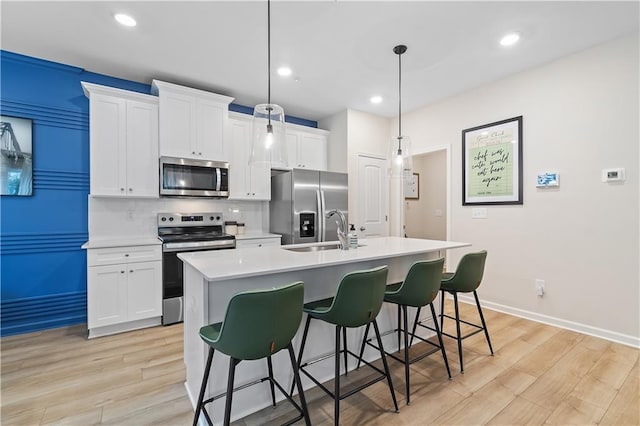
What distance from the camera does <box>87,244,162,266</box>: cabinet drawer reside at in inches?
115

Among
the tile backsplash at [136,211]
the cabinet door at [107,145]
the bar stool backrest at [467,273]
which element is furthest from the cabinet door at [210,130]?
the bar stool backrest at [467,273]

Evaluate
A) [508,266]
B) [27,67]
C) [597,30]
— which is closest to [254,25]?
[27,67]

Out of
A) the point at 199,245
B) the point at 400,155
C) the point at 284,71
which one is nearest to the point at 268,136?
the point at 400,155

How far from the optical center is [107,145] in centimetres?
320

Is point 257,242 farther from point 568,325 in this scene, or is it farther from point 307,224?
point 568,325

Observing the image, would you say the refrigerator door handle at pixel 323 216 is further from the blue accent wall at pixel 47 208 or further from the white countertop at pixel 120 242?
the blue accent wall at pixel 47 208

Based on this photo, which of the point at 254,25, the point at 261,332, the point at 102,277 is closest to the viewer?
the point at 261,332

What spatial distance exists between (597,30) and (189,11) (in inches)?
138

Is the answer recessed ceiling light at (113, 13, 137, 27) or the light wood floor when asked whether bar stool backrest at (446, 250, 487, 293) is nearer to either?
the light wood floor

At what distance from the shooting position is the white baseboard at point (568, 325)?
2758mm

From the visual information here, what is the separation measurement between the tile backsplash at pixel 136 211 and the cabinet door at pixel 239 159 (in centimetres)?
28

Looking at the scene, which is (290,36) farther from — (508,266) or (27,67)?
(508,266)

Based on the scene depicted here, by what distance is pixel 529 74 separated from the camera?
3.39 meters

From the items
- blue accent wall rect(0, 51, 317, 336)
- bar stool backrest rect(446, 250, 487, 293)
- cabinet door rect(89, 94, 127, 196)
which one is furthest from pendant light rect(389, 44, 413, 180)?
blue accent wall rect(0, 51, 317, 336)
